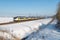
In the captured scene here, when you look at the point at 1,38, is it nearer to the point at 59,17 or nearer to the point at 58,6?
the point at 59,17

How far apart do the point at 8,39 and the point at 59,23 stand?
2664cm

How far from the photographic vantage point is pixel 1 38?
43.9 feet

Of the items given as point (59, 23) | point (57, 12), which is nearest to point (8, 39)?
point (59, 23)

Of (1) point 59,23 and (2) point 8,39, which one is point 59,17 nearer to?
(1) point 59,23

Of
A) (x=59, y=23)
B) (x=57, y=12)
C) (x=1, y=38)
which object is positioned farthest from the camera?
(x=57, y=12)

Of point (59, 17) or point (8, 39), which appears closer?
point (8, 39)

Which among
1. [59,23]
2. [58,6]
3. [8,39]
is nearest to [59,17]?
[59,23]

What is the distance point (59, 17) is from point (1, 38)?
94.9ft

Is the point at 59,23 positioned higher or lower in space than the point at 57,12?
lower

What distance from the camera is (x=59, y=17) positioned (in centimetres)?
3984

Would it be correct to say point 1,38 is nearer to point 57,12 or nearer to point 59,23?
point 59,23

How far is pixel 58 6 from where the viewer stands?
43.4 meters

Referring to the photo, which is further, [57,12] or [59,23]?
[57,12]

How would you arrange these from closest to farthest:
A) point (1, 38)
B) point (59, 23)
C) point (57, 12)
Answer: point (1, 38) < point (59, 23) < point (57, 12)
